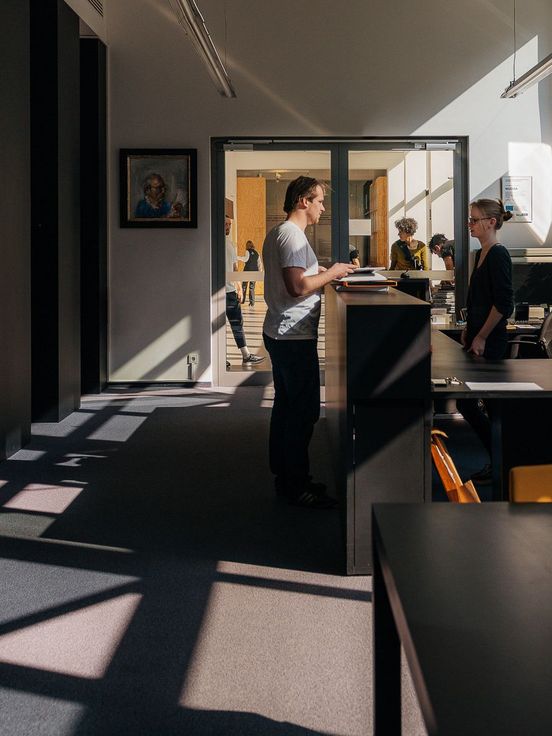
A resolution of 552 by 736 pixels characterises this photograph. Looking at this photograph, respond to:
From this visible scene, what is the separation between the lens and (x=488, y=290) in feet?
16.0

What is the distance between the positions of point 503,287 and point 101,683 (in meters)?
2.99

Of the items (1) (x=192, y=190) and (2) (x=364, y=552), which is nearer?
(2) (x=364, y=552)

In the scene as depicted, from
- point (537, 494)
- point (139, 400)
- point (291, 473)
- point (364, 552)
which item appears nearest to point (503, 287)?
point (291, 473)

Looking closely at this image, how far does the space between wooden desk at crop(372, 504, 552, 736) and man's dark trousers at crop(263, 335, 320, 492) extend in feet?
9.36

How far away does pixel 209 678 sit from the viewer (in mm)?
2785

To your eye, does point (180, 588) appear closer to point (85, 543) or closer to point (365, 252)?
point (85, 543)

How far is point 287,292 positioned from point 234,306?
16.0ft

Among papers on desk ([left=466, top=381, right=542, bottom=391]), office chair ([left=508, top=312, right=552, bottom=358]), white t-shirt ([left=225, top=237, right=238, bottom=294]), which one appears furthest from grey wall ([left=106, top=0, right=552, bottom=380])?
papers on desk ([left=466, top=381, right=542, bottom=391])

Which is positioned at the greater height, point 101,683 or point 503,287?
point 503,287

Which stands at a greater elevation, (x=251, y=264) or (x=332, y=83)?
(x=332, y=83)

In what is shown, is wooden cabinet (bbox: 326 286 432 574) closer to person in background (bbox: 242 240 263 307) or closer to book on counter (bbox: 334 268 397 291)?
book on counter (bbox: 334 268 397 291)

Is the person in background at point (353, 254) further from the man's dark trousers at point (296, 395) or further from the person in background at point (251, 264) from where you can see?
the man's dark trousers at point (296, 395)

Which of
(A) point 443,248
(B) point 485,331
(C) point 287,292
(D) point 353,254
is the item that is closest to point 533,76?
(A) point 443,248

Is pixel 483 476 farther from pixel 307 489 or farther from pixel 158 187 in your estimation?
pixel 158 187
